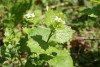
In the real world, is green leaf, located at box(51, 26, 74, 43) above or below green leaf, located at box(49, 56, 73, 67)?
above

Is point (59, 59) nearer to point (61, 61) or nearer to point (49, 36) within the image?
point (61, 61)

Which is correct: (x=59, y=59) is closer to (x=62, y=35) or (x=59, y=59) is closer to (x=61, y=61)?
(x=61, y=61)

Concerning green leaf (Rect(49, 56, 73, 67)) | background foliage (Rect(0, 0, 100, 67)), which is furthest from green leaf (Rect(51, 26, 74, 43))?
green leaf (Rect(49, 56, 73, 67))

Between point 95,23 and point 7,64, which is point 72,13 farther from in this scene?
point 7,64

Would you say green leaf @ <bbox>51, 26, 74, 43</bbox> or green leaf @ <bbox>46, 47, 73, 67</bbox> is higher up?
green leaf @ <bbox>51, 26, 74, 43</bbox>

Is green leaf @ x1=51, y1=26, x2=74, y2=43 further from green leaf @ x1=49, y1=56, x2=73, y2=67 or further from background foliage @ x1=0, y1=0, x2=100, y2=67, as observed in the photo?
green leaf @ x1=49, y1=56, x2=73, y2=67

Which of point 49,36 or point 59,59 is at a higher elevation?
point 49,36

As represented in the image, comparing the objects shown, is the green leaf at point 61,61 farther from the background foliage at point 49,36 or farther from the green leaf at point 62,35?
the green leaf at point 62,35

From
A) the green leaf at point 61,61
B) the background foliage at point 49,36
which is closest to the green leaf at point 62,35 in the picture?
the background foliage at point 49,36

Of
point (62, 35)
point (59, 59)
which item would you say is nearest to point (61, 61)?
point (59, 59)
